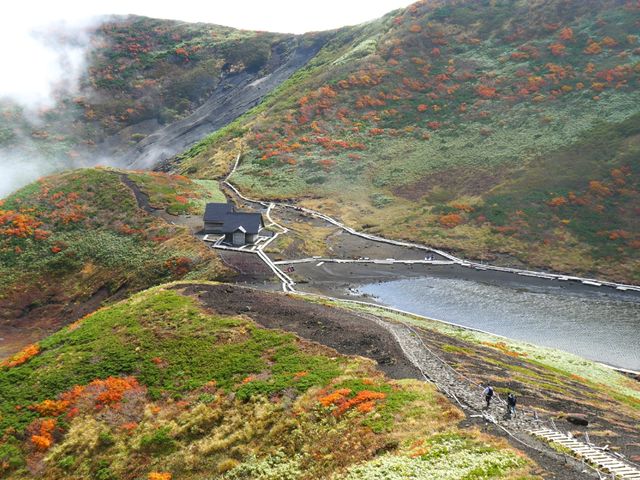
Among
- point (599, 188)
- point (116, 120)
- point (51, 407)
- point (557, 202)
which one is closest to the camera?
point (51, 407)

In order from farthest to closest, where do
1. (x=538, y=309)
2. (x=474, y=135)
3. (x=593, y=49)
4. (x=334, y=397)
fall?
(x=593, y=49) < (x=474, y=135) < (x=538, y=309) < (x=334, y=397)

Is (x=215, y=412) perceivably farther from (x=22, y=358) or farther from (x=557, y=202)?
(x=557, y=202)

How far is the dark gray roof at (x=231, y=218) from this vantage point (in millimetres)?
89750

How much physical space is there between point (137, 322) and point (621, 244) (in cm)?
7860

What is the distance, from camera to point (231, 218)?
90.6 metres

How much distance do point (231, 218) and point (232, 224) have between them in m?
1.29

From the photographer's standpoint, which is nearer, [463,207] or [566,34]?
[463,207]

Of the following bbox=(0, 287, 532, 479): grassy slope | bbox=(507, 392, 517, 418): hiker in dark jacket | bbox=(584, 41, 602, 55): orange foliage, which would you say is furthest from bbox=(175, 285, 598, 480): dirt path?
bbox=(584, 41, 602, 55): orange foliage

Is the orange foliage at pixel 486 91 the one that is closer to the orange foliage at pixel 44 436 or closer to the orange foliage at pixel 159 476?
the orange foliage at pixel 44 436

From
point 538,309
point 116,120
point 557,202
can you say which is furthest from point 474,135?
point 116,120

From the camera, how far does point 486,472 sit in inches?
912

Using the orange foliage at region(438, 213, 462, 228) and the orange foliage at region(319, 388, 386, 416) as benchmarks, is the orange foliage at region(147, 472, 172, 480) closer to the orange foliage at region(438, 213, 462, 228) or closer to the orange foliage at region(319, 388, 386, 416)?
the orange foliage at region(319, 388, 386, 416)

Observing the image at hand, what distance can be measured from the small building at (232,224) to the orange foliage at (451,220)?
34866 mm

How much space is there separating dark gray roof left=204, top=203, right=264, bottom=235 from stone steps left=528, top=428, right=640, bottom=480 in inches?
2636
